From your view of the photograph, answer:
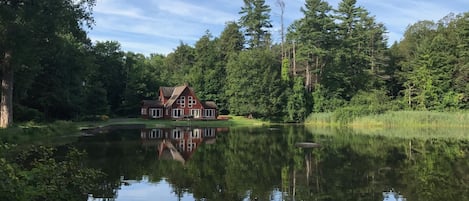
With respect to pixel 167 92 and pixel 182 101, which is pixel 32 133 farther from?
pixel 167 92

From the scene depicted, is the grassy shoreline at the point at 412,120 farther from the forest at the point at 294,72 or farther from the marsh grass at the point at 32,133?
the marsh grass at the point at 32,133

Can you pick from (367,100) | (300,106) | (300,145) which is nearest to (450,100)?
(367,100)

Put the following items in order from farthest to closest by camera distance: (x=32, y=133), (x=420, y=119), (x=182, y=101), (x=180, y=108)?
(x=182, y=101), (x=180, y=108), (x=420, y=119), (x=32, y=133)

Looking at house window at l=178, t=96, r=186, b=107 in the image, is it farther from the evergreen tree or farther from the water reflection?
the water reflection

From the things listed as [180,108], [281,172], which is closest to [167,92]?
[180,108]

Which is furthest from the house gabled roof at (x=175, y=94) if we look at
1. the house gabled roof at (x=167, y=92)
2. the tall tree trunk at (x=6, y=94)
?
the tall tree trunk at (x=6, y=94)

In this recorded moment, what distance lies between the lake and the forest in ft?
79.6

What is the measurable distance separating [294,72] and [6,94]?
45.6 metres

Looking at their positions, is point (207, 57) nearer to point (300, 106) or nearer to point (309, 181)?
point (300, 106)

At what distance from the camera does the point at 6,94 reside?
27.4m

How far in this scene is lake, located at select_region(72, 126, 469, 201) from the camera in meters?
13.2

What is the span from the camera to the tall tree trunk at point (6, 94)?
87.8ft

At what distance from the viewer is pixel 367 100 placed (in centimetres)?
5816

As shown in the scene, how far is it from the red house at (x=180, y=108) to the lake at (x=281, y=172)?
35.4m
